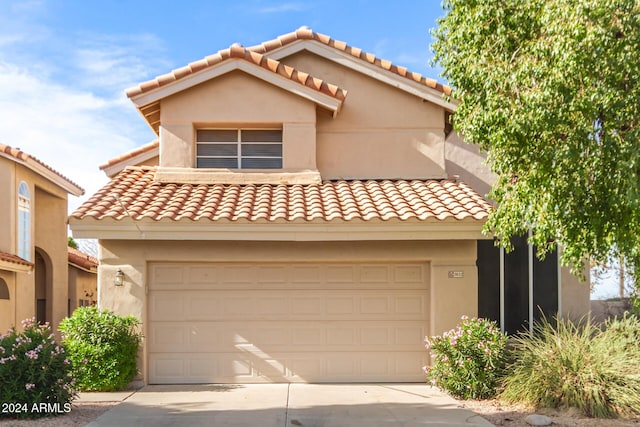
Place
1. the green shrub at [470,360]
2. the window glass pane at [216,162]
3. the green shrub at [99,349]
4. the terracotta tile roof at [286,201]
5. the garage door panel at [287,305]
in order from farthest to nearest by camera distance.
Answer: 1. the window glass pane at [216,162]
2. the garage door panel at [287,305]
3. the terracotta tile roof at [286,201]
4. the green shrub at [99,349]
5. the green shrub at [470,360]

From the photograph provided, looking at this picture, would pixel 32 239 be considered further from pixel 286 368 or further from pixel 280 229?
pixel 280 229

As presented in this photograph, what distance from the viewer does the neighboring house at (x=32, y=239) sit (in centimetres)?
1969

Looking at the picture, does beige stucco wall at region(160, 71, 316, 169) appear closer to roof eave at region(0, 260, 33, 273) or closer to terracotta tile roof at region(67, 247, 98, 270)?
roof eave at region(0, 260, 33, 273)

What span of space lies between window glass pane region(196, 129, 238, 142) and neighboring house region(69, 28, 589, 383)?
0.03 meters

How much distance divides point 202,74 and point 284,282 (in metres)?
4.69

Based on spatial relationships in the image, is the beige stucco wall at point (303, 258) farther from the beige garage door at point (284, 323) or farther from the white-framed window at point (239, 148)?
the white-framed window at point (239, 148)

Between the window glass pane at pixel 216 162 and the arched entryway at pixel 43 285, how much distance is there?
11983 mm

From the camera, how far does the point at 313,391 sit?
11.4 meters

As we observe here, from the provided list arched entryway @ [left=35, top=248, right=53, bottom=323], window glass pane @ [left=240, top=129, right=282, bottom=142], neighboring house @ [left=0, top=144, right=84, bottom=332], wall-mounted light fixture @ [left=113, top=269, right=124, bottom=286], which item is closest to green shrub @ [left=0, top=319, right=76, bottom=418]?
wall-mounted light fixture @ [left=113, top=269, right=124, bottom=286]

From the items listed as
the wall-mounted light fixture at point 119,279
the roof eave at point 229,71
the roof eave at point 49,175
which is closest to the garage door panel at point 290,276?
the wall-mounted light fixture at point 119,279

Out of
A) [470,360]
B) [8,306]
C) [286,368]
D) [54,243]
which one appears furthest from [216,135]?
[54,243]

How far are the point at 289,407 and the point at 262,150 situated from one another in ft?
19.9

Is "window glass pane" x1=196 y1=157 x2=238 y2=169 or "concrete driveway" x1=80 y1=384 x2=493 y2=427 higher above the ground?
"window glass pane" x1=196 y1=157 x2=238 y2=169

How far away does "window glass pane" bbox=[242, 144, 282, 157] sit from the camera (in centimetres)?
1417
